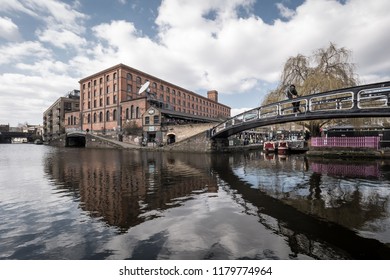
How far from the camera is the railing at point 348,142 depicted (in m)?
19.0

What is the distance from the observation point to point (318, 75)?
64.1 ft

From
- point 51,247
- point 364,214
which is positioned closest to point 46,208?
point 51,247

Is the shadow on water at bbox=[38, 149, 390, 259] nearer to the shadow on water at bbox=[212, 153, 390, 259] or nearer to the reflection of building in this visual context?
the shadow on water at bbox=[212, 153, 390, 259]

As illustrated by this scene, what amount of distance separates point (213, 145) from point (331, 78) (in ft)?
47.0

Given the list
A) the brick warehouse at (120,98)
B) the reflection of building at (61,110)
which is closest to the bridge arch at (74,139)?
the brick warehouse at (120,98)

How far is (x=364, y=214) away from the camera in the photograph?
5.07 m

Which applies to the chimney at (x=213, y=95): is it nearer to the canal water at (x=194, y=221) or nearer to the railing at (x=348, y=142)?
the railing at (x=348, y=142)

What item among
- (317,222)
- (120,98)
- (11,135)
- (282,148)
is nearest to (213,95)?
(120,98)

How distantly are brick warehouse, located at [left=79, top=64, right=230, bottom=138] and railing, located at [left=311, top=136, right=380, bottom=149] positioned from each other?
24.7m

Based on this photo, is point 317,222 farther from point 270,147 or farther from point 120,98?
point 120,98

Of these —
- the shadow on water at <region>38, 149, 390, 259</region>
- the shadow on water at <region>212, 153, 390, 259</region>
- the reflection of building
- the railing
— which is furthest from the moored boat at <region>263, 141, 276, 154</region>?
the reflection of building

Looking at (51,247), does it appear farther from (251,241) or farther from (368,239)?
(368,239)

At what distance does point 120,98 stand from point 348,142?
40.1 m

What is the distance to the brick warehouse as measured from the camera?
4188 cm
